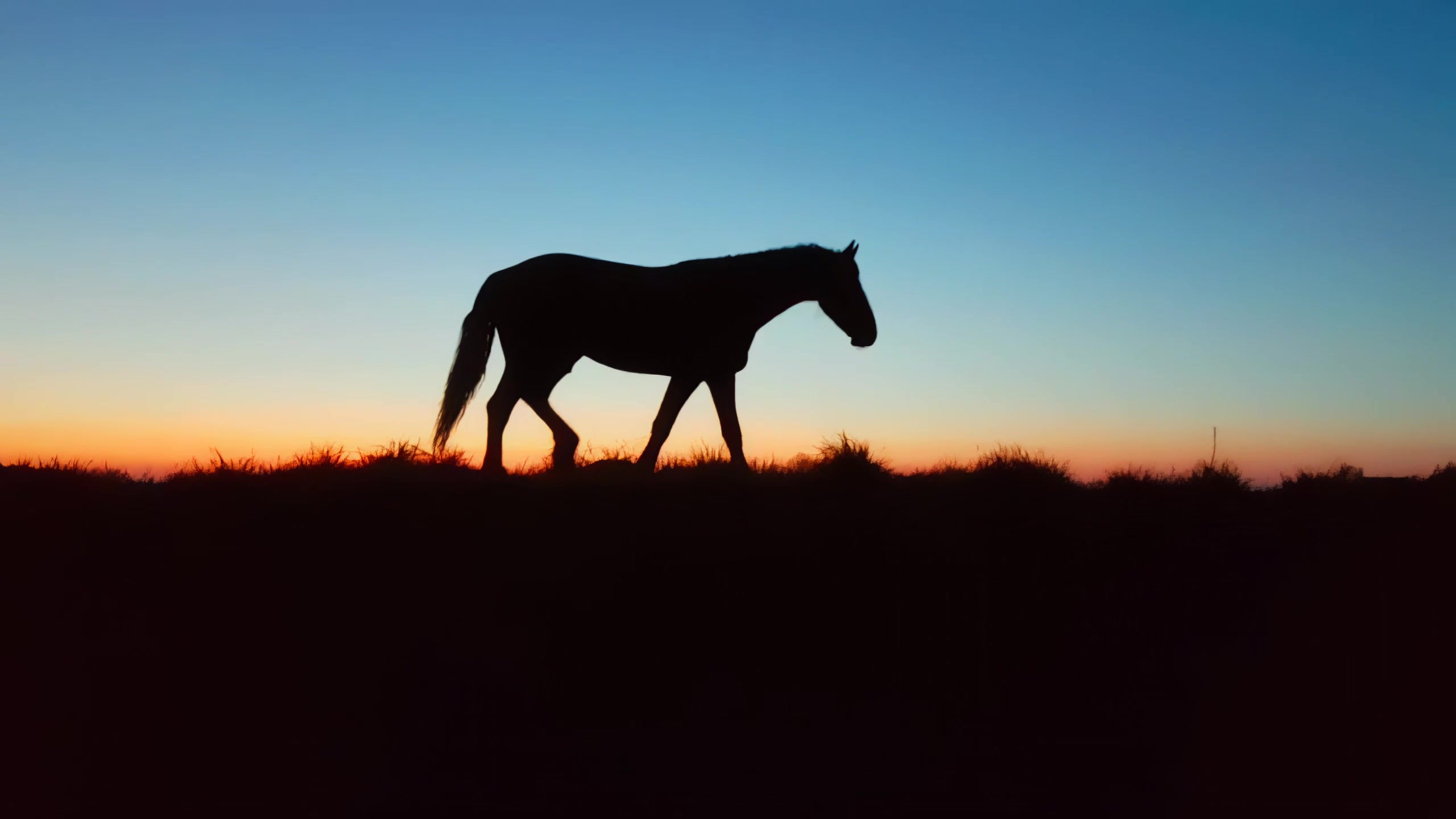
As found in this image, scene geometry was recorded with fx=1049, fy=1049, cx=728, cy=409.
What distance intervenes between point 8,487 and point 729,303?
693 centimetres

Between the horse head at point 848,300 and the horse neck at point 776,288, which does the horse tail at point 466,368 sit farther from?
the horse head at point 848,300

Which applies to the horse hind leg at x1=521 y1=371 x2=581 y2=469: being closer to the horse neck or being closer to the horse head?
the horse neck

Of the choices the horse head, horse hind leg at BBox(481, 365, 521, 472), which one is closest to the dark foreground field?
horse hind leg at BBox(481, 365, 521, 472)

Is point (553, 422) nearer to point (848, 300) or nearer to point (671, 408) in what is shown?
point (671, 408)

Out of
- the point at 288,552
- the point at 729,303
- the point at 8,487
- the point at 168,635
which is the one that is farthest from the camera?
the point at 729,303

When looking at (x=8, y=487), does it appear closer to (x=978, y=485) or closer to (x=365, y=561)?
(x=365, y=561)

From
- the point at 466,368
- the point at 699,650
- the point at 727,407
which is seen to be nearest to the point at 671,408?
the point at 727,407

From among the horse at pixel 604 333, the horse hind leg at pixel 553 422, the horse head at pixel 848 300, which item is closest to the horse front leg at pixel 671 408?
the horse at pixel 604 333

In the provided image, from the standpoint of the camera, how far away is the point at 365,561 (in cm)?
816

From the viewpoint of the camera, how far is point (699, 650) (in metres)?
7.84

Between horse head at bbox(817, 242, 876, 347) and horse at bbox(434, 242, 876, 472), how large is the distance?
0.66 m

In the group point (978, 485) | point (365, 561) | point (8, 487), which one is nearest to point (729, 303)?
point (978, 485)

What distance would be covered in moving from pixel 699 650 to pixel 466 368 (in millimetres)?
4748

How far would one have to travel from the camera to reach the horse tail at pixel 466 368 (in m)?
11.1
